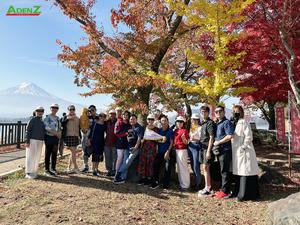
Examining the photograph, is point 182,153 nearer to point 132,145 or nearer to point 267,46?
point 132,145

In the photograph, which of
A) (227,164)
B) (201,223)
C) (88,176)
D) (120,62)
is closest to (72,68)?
(120,62)

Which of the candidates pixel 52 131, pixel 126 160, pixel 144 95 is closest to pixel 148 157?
pixel 126 160

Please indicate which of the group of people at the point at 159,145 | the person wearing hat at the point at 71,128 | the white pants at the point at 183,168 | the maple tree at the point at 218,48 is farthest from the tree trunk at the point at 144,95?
the white pants at the point at 183,168

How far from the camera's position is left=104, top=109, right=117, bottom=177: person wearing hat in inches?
295

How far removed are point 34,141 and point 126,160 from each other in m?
2.43

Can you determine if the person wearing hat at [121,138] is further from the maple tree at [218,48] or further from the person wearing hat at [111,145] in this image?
the maple tree at [218,48]

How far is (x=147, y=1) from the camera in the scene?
402 inches

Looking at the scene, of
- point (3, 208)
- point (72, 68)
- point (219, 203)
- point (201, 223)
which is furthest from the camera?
point (72, 68)

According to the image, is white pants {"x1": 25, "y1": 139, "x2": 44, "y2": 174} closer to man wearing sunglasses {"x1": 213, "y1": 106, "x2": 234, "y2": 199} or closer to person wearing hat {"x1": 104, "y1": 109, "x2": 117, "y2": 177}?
Answer: person wearing hat {"x1": 104, "y1": 109, "x2": 117, "y2": 177}

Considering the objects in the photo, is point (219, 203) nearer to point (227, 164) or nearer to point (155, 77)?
point (227, 164)

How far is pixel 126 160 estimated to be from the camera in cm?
714

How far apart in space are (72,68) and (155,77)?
2.73 m

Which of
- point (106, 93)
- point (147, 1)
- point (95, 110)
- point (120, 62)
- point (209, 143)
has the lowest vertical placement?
point (209, 143)

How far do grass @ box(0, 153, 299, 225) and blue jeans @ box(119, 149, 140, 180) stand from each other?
1.07 feet
